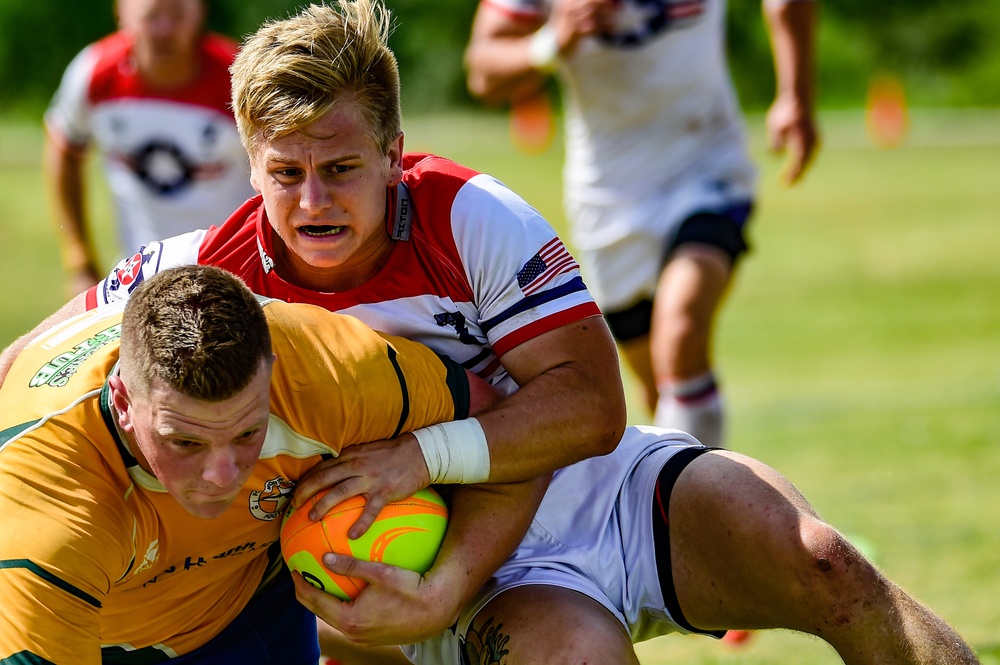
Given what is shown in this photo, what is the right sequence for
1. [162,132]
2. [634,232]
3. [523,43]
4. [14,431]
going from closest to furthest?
[14,431] → [523,43] → [634,232] → [162,132]

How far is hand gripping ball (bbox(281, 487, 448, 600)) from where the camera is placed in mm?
3434

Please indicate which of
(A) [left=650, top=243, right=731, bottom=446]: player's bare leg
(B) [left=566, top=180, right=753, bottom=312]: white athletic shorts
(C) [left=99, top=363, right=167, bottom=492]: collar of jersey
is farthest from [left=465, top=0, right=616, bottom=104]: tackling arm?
(C) [left=99, top=363, right=167, bottom=492]: collar of jersey

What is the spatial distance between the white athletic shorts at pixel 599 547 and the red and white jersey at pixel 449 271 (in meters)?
0.38

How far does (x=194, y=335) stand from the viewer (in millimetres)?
3021

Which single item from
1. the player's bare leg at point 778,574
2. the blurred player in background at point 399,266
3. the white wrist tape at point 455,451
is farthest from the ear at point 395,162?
the player's bare leg at point 778,574

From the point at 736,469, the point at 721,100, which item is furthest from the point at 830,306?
the point at 736,469

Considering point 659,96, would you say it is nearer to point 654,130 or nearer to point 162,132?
point 654,130

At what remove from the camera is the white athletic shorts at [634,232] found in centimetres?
641

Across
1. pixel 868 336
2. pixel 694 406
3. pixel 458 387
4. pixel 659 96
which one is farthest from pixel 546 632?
pixel 868 336

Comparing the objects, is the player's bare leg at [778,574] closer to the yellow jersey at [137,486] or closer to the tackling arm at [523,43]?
the yellow jersey at [137,486]

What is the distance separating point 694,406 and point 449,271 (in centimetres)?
254

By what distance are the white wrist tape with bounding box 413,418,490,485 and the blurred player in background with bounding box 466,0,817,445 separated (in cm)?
264

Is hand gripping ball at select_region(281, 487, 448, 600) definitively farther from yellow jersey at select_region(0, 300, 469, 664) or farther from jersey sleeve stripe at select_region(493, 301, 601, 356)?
jersey sleeve stripe at select_region(493, 301, 601, 356)

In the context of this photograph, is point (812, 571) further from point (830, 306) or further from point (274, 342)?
point (830, 306)
